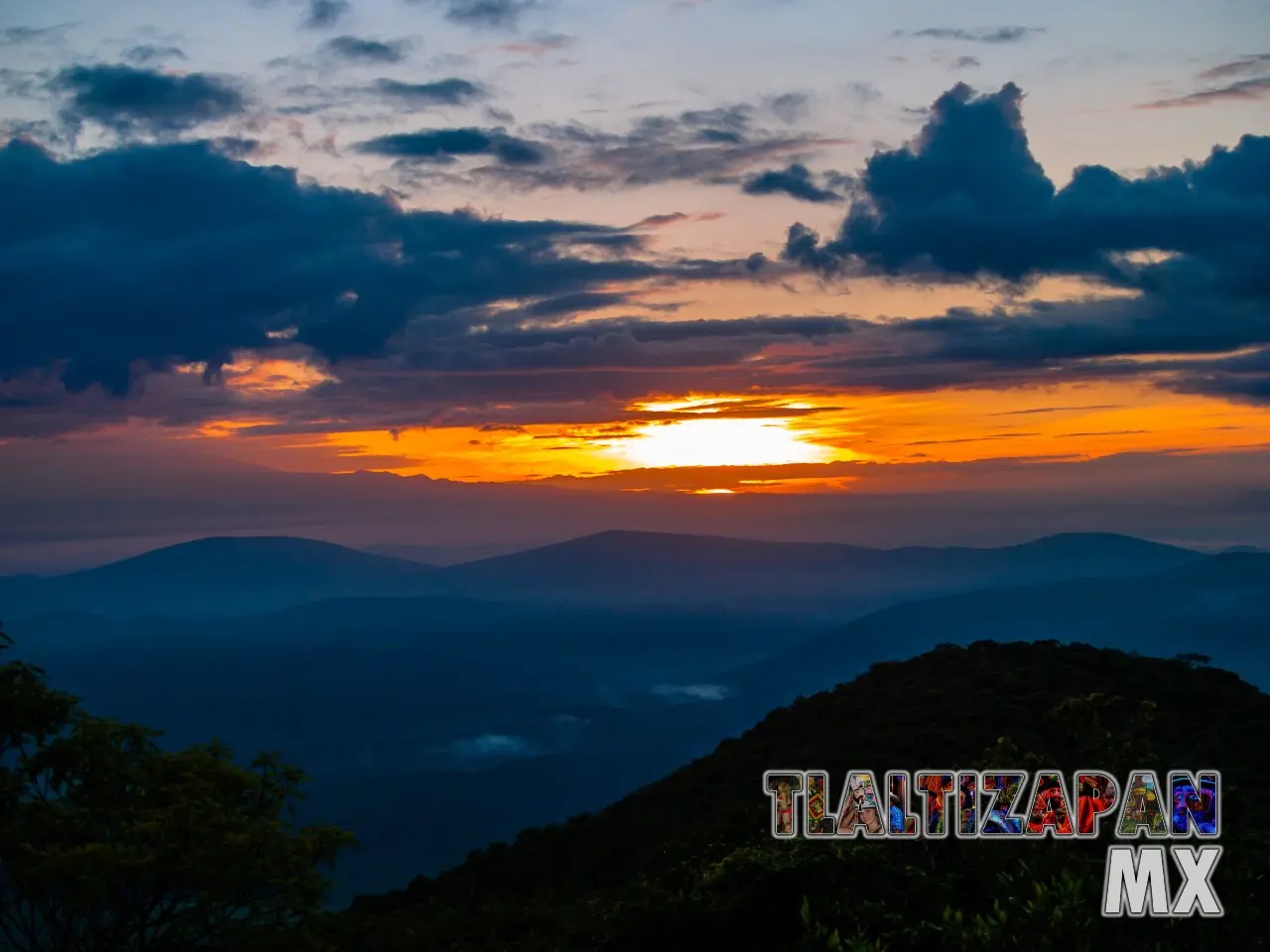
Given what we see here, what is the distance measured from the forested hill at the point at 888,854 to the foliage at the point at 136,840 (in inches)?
217

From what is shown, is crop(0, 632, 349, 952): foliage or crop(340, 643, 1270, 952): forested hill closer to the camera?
crop(340, 643, 1270, 952): forested hill

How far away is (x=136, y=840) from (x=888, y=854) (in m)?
12.0

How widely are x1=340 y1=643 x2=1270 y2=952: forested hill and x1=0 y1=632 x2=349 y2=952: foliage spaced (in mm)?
5519

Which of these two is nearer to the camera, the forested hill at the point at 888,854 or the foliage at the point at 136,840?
the forested hill at the point at 888,854

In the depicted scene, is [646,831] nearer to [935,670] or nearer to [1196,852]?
[935,670]

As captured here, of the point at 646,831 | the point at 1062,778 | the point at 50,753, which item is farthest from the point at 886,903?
the point at 646,831

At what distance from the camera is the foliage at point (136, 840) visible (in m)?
17.5

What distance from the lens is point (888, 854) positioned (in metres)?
18.3

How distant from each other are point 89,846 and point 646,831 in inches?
929

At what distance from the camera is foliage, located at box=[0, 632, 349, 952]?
17.5 meters

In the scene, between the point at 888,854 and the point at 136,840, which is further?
the point at 888,854

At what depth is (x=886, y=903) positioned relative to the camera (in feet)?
54.1

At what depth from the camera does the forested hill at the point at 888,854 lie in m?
14.6

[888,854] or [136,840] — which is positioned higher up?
[136,840]
